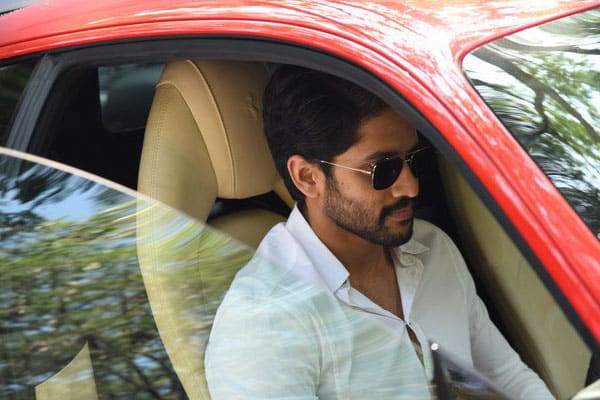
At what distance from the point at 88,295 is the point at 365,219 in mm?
569

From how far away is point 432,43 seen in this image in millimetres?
1494

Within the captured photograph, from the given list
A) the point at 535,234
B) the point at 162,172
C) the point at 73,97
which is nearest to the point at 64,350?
the point at 162,172

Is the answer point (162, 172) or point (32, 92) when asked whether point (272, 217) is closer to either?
point (162, 172)

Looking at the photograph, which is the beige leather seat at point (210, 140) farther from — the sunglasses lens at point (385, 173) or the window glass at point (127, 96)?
the sunglasses lens at point (385, 173)

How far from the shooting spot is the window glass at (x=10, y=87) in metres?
1.91

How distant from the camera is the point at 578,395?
1.23m

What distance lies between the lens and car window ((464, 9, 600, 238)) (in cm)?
141

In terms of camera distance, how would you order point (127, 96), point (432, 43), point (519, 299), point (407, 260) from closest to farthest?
point (432, 43) → point (519, 299) → point (407, 260) → point (127, 96)

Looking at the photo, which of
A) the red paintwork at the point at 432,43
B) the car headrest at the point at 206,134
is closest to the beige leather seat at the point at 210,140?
the car headrest at the point at 206,134

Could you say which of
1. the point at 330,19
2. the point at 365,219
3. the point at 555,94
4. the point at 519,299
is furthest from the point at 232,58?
the point at 519,299

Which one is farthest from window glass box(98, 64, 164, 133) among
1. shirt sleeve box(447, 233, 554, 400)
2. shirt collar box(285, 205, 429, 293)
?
shirt sleeve box(447, 233, 554, 400)

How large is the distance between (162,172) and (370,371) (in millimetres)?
612

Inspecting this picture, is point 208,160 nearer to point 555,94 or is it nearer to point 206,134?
point 206,134

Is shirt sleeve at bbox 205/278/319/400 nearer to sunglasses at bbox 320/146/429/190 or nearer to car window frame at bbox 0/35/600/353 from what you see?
sunglasses at bbox 320/146/429/190
